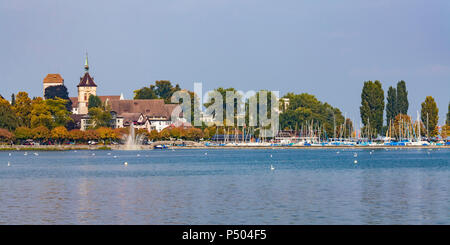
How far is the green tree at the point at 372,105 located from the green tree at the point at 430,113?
408 inches

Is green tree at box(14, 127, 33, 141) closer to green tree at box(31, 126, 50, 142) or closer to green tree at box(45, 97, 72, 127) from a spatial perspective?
green tree at box(31, 126, 50, 142)

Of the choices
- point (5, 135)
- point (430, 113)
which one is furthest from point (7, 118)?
point (430, 113)

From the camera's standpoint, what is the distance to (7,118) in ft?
520

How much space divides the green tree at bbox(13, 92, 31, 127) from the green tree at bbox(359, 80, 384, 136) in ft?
253

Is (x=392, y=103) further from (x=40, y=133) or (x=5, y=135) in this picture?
(x=5, y=135)

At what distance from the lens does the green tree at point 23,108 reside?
165 meters

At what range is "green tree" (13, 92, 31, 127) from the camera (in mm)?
165225

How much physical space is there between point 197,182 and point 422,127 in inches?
4910

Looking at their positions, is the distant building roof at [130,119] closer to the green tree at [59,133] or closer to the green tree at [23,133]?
the green tree at [59,133]

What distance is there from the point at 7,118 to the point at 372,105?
81888 millimetres

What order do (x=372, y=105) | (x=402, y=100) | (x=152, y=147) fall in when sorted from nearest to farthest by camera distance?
1. (x=372, y=105)
2. (x=402, y=100)
3. (x=152, y=147)

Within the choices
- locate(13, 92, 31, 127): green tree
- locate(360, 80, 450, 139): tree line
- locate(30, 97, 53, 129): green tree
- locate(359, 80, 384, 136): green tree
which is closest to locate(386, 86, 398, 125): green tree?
locate(360, 80, 450, 139): tree line
